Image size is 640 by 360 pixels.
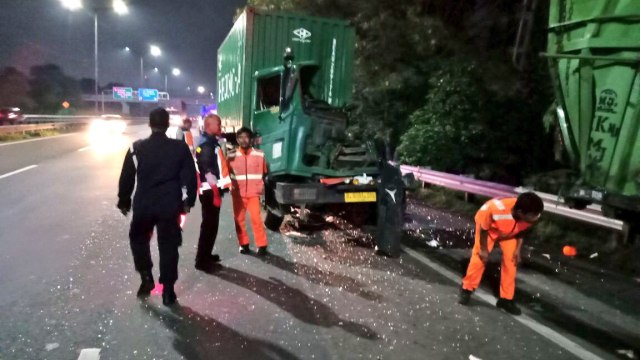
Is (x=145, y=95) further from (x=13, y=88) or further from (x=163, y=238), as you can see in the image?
(x=163, y=238)

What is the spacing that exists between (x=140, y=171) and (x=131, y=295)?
3.99 ft

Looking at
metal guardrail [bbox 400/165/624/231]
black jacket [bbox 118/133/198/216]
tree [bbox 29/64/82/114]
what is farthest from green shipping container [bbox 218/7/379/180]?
tree [bbox 29/64/82/114]

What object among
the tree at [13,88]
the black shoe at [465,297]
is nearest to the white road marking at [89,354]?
the black shoe at [465,297]

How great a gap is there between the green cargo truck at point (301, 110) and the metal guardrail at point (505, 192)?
1234mm

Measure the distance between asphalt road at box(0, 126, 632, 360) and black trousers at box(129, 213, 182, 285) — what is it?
32cm

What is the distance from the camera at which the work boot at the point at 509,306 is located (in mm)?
4945

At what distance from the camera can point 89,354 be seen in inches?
150

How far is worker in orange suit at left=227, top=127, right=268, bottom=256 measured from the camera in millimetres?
6543

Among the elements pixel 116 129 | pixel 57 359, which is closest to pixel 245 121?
Answer: pixel 57 359

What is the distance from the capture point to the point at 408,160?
13.3m

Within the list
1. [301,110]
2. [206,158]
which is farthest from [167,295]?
[301,110]

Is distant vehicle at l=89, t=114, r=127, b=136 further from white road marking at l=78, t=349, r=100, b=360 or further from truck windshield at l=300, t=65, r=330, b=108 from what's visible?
white road marking at l=78, t=349, r=100, b=360

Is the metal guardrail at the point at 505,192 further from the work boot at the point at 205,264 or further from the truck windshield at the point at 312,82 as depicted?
the work boot at the point at 205,264

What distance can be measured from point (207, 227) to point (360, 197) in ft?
6.90
